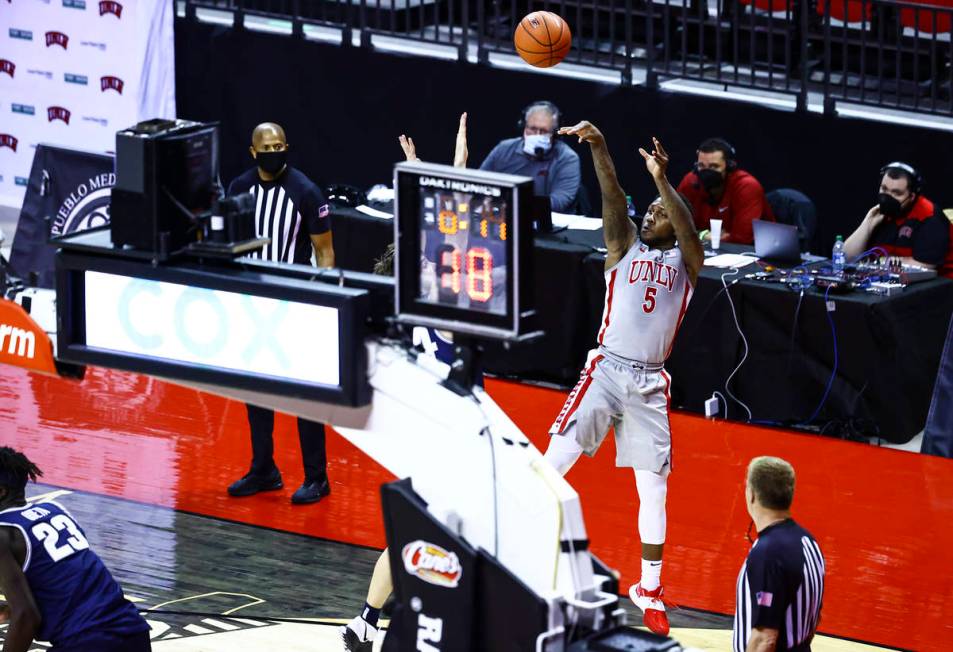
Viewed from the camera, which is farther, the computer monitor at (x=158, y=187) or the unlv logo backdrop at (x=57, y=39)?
the unlv logo backdrop at (x=57, y=39)

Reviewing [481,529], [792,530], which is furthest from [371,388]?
[792,530]

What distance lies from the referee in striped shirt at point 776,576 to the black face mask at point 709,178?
5.80 metres

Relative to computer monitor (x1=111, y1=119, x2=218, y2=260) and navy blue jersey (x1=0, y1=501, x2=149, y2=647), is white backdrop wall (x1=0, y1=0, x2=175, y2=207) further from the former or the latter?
computer monitor (x1=111, y1=119, x2=218, y2=260)

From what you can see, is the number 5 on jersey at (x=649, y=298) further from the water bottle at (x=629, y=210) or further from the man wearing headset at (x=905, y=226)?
the man wearing headset at (x=905, y=226)

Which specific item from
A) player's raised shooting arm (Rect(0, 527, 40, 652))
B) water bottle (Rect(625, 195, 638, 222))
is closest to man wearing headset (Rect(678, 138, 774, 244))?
water bottle (Rect(625, 195, 638, 222))

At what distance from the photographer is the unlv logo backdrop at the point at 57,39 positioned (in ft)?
48.1

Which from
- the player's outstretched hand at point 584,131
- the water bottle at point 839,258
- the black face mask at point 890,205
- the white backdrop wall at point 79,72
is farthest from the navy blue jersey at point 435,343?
the white backdrop wall at point 79,72

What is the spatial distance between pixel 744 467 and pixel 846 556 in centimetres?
135

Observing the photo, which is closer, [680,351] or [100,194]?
[680,351]

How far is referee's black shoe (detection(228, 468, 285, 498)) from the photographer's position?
9.10 m

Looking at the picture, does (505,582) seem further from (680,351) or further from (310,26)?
(310,26)

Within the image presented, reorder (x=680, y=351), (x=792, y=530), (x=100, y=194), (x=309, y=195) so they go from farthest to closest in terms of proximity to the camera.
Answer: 1. (x=100, y=194)
2. (x=680, y=351)
3. (x=309, y=195)
4. (x=792, y=530)

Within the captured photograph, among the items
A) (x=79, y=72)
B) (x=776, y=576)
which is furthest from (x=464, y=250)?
(x=79, y=72)

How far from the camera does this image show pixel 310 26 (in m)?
14.9
